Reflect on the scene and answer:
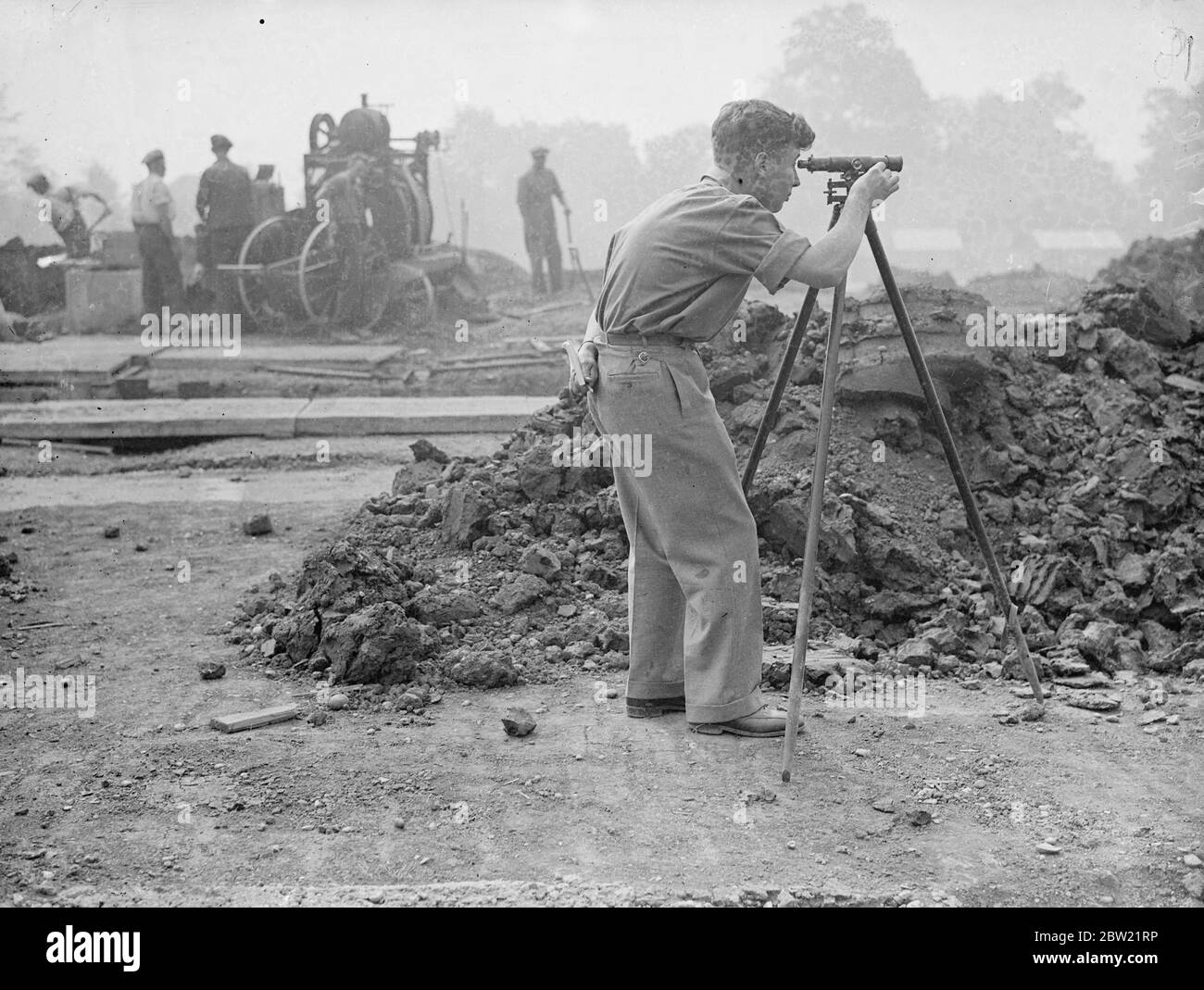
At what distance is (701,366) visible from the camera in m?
3.57

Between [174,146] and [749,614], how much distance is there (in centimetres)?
1423

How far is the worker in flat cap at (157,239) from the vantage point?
15156mm

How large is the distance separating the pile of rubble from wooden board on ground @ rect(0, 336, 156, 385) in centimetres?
813

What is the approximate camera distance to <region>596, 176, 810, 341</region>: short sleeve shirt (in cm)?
329

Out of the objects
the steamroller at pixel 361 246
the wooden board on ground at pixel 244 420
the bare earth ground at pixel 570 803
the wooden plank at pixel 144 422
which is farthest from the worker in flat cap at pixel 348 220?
the bare earth ground at pixel 570 803

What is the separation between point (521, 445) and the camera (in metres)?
5.82

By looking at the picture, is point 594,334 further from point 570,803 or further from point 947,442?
point 570,803

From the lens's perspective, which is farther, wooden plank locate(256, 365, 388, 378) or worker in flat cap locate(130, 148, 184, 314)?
worker in flat cap locate(130, 148, 184, 314)

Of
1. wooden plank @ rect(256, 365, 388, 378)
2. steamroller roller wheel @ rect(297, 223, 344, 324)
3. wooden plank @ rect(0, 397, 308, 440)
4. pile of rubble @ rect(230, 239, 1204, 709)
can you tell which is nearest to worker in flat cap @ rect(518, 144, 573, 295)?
steamroller roller wheel @ rect(297, 223, 344, 324)

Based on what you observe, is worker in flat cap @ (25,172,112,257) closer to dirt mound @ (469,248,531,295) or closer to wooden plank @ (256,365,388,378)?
wooden plank @ (256,365,388,378)

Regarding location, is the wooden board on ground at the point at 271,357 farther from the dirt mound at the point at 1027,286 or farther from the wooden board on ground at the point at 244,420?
the dirt mound at the point at 1027,286

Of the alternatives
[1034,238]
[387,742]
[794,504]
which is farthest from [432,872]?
[1034,238]

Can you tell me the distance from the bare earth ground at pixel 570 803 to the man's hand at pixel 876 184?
5.32 feet

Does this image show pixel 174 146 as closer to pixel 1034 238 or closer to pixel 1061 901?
pixel 1034 238
